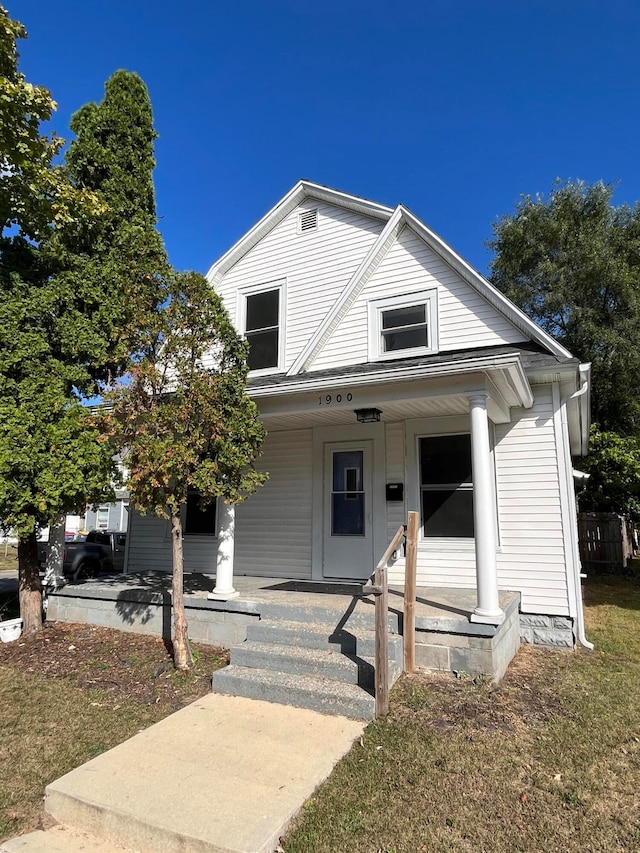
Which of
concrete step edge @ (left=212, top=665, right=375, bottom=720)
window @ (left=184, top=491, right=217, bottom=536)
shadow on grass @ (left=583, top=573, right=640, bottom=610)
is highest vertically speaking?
window @ (left=184, top=491, right=217, bottom=536)

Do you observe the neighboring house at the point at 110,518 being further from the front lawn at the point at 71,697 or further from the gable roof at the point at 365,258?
the front lawn at the point at 71,697

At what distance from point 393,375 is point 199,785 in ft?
14.0

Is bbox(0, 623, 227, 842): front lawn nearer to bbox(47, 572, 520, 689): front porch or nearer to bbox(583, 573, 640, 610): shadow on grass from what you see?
bbox(47, 572, 520, 689): front porch

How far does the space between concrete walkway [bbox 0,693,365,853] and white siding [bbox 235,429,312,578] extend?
415 centimetres

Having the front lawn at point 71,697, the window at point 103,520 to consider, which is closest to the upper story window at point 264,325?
the front lawn at point 71,697

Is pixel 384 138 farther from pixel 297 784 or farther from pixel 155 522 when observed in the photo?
pixel 297 784

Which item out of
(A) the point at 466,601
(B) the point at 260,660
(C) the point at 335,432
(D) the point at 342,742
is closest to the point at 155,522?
(C) the point at 335,432

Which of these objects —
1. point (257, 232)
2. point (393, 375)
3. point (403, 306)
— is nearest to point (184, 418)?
point (393, 375)

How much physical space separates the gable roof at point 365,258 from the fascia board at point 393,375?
1.45 metres

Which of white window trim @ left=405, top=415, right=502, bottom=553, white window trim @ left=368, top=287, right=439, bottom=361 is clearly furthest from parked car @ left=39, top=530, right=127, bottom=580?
white window trim @ left=368, top=287, right=439, bottom=361

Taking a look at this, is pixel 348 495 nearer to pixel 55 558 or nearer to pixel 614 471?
pixel 55 558

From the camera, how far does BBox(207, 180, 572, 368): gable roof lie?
7.16 m

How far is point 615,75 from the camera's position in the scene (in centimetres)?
1188

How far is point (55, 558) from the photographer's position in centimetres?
818
